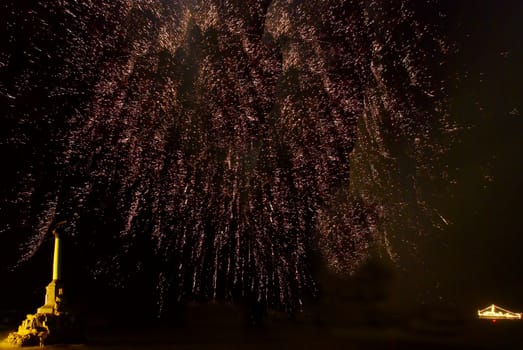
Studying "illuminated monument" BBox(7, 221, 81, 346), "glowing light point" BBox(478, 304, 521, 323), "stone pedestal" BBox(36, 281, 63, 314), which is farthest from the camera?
"glowing light point" BBox(478, 304, 521, 323)

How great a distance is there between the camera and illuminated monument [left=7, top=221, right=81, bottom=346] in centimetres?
1489

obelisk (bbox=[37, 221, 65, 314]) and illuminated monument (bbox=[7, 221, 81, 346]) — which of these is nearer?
illuminated monument (bbox=[7, 221, 81, 346])

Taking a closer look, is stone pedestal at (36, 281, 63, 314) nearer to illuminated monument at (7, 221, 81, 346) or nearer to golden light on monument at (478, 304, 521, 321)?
illuminated monument at (7, 221, 81, 346)

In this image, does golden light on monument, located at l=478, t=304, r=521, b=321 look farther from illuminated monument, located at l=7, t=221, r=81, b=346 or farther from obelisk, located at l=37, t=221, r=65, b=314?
obelisk, located at l=37, t=221, r=65, b=314

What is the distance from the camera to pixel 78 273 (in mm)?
24719

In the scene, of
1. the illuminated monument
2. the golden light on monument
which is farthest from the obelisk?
the golden light on monument

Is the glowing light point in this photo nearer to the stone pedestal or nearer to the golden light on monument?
the golden light on monument

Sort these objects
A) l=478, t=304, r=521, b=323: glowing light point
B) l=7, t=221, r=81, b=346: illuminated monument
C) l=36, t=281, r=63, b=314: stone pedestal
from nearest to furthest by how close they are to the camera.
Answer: l=7, t=221, r=81, b=346: illuminated monument
l=36, t=281, r=63, b=314: stone pedestal
l=478, t=304, r=521, b=323: glowing light point

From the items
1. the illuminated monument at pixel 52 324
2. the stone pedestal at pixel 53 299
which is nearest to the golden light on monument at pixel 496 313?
the illuminated monument at pixel 52 324

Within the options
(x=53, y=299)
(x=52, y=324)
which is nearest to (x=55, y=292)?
(x=53, y=299)

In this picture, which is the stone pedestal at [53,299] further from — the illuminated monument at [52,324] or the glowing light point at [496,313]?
the glowing light point at [496,313]

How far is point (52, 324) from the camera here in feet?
51.1

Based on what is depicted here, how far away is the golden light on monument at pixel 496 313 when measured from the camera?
24100mm

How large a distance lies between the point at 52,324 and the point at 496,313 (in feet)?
64.2
